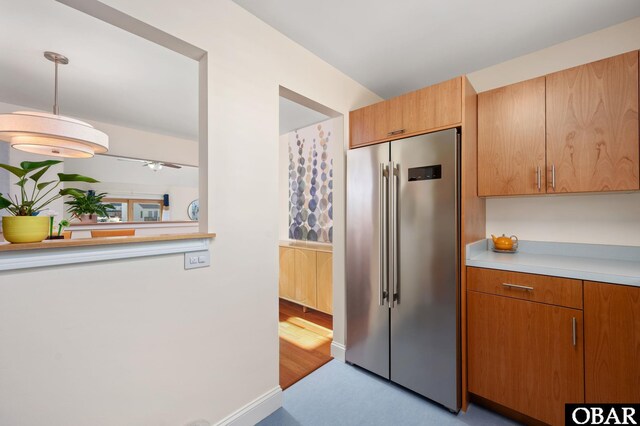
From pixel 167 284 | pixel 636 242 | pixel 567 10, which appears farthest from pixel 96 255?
pixel 636 242

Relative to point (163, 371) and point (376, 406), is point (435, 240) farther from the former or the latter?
point (163, 371)

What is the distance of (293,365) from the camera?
7.60ft

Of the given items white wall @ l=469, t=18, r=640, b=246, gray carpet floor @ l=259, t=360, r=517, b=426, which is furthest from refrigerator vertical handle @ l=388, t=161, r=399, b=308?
white wall @ l=469, t=18, r=640, b=246

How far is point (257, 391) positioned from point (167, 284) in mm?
922

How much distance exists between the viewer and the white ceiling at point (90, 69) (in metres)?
1.82

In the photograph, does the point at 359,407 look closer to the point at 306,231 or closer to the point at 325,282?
the point at 325,282

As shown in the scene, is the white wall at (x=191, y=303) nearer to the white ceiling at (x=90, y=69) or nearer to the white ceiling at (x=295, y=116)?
the white ceiling at (x=90, y=69)

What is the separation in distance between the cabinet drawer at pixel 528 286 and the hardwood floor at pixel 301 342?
1455 millimetres

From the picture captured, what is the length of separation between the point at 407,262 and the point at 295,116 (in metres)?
2.47

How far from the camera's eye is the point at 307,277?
3.43m

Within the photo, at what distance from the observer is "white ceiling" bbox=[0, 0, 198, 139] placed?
182 cm

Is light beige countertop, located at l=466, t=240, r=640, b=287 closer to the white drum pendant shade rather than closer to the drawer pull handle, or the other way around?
the drawer pull handle

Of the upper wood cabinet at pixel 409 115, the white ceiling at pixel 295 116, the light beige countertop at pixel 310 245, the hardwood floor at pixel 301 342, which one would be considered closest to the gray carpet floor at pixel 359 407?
the hardwood floor at pixel 301 342

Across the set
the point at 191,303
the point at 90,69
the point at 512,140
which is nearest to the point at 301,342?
the point at 191,303
